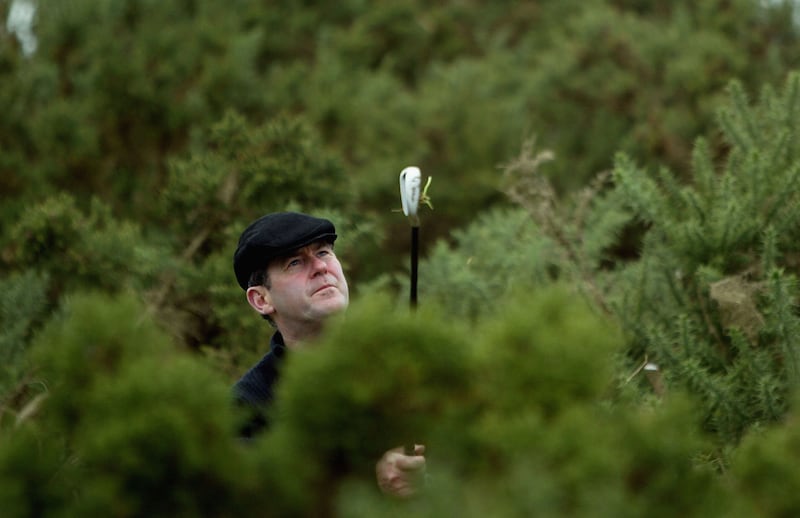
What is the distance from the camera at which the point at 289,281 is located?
14.4 ft

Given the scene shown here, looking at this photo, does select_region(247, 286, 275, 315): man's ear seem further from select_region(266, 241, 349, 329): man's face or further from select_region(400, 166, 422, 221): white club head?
select_region(400, 166, 422, 221): white club head

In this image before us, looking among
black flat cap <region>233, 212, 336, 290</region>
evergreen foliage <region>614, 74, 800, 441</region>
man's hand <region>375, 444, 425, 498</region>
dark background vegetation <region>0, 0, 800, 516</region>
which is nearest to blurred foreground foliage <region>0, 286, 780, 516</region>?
dark background vegetation <region>0, 0, 800, 516</region>

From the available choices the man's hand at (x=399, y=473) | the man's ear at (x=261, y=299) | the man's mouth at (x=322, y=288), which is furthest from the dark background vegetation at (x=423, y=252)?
the man's mouth at (x=322, y=288)

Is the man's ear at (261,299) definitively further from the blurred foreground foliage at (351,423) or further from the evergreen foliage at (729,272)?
the blurred foreground foliage at (351,423)

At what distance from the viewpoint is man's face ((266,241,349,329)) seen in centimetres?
433

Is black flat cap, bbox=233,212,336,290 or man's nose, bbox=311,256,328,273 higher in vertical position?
black flat cap, bbox=233,212,336,290

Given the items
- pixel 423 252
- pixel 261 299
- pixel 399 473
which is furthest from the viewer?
pixel 423 252

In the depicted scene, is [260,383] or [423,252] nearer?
[260,383]

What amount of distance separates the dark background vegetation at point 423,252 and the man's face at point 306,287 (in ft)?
2.91

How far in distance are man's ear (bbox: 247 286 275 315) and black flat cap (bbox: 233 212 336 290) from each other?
0.08 m

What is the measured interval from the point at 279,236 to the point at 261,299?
27 cm

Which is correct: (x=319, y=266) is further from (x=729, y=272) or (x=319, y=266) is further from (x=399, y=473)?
(x=729, y=272)

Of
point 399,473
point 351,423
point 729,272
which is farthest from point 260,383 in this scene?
point 729,272

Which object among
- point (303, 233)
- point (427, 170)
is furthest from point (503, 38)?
point (303, 233)
